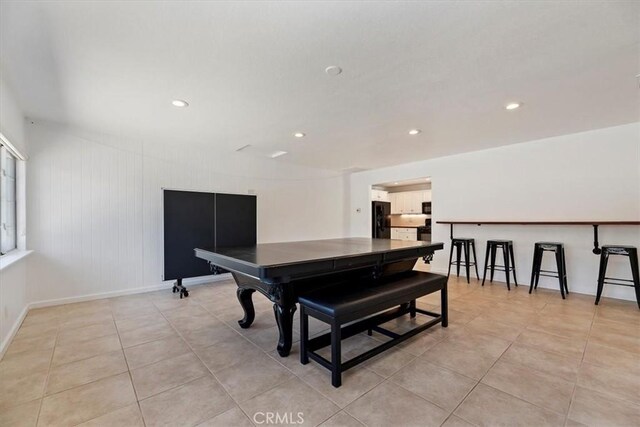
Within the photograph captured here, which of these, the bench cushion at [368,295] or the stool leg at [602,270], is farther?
the stool leg at [602,270]

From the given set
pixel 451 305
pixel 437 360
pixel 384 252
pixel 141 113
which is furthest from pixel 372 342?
pixel 141 113

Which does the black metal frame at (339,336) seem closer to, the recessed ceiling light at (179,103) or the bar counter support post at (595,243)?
the recessed ceiling light at (179,103)

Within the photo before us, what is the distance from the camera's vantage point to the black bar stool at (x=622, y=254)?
11.5ft

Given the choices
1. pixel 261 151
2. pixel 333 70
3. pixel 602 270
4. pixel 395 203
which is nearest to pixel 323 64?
pixel 333 70

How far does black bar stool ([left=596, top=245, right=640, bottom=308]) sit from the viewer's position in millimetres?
3512

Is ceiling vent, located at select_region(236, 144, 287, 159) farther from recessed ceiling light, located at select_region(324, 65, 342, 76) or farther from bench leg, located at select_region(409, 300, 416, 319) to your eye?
bench leg, located at select_region(409, 300, 416, 319)

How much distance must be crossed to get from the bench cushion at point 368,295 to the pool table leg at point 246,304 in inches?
34.6

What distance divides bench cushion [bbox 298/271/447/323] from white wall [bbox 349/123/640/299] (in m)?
2.87

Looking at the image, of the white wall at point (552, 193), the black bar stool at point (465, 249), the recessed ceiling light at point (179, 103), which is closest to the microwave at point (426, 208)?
the white wall at point (552, 193)

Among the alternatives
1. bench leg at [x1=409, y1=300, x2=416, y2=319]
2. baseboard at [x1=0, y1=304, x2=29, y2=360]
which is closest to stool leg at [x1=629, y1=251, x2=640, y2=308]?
bench leg at [x1=409, y1=300, x2=416, y2=319]

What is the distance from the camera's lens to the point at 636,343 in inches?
98.5

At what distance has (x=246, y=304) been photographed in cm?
293
